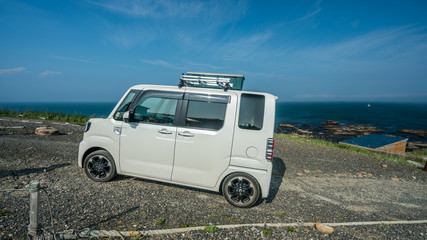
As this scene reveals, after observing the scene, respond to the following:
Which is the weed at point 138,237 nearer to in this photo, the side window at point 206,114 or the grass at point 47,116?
the side window at point 206,114

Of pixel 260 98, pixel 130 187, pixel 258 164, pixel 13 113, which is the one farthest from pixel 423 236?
pixel 13 113

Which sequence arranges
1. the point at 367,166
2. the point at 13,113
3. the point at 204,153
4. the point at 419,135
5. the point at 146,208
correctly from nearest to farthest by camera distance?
the point at 146,208 → the point at 204,153 → the point at 367,166 → the point at 13,113 → the point at 419,135

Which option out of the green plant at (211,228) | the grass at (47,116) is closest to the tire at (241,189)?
the green plant at (211,228)

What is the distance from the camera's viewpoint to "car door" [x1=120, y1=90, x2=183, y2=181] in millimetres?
4844

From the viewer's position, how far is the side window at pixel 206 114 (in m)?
4.61

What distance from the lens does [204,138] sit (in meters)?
4.60

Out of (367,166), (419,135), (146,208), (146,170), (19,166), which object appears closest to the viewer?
(146,208)

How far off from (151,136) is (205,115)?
133cm

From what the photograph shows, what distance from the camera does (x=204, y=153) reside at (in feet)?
15.2

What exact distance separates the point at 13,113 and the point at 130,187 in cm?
2018

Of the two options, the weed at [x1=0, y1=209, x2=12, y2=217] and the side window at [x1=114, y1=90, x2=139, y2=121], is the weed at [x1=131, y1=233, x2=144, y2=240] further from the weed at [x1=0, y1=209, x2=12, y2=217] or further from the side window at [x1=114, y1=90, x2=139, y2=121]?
the side window at [x1=114, y1=90, x2=139, y2=121]

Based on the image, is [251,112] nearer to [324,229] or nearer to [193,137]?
[193,137]

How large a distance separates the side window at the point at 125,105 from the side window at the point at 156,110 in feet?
0.94

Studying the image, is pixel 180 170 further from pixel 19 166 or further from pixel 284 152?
pixel 284 152
